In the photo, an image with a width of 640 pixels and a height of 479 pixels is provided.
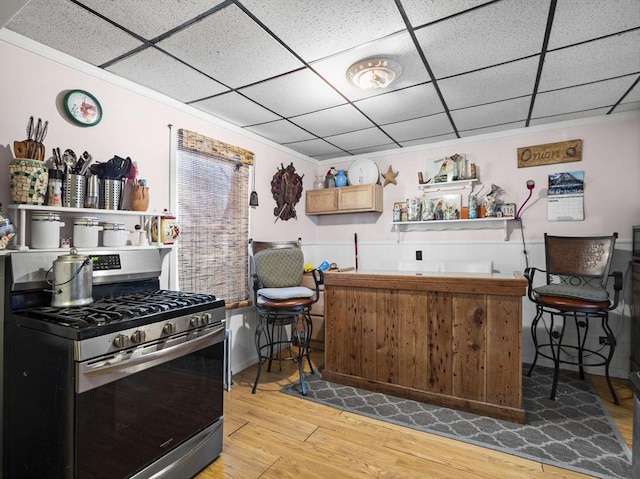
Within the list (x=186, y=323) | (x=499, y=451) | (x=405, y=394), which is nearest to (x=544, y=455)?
(x=499, y=451)

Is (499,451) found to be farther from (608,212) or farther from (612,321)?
(608,212)

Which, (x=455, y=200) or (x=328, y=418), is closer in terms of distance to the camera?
(x=328, y=418)

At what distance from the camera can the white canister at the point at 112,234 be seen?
7.06ft

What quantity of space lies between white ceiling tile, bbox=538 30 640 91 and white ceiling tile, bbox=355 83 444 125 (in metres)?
0.78

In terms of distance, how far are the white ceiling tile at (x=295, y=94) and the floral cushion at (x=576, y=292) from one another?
2.27m

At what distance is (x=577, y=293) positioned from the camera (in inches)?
100.0

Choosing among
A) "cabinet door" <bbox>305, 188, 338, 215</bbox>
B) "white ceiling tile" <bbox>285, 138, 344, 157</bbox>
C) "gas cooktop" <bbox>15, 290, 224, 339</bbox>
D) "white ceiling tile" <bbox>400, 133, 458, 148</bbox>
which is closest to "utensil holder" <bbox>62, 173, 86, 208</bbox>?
"gas cooktop" <bbox>15, 290, 224, 339</bbox>

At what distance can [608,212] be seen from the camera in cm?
318

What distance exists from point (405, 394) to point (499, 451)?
2.58 ft

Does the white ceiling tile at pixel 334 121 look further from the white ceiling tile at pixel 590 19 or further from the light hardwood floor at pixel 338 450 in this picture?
the light hardwood floor at pixel 338 450

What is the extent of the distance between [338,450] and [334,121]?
2745mm

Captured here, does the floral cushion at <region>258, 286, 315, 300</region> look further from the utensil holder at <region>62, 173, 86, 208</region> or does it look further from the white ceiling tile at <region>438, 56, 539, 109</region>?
the white ceiling tile at <region>438, 56, 539, 109</region>

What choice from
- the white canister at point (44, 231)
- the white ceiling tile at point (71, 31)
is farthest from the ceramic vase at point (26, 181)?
the white ceiling tile at point (71, 31)

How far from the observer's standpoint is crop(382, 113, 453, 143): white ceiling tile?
3.23 m
